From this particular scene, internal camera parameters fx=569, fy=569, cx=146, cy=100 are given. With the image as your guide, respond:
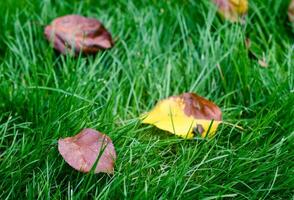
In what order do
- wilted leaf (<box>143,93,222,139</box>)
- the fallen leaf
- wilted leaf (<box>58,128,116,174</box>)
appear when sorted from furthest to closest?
the fallen leaf, wilted leaf (<box>143,93,222,139</box>), wilted leaf (<box>58,128,116,174</box>)

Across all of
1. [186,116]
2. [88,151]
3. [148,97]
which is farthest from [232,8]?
[88,151]

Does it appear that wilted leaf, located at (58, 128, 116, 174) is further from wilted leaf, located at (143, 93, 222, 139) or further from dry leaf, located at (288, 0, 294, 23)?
dry leaf, located at (288, 0, 294, 23)

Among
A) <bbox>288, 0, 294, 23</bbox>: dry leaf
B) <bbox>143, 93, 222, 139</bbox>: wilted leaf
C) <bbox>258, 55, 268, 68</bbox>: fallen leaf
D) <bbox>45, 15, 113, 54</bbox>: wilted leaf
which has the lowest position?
<bbox>143, 93, 222, 139</bbox>: wilted leaf

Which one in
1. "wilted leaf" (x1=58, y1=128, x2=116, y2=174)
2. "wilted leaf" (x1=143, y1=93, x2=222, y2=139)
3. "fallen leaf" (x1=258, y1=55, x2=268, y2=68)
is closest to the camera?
"wilted leaf" (x1=58, y1=128, x2=116, y2=174)

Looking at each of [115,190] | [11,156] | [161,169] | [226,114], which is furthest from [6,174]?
[226,114]

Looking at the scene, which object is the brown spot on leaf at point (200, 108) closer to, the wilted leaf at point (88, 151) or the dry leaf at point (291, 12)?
the wilted leaf at point (88, 151)

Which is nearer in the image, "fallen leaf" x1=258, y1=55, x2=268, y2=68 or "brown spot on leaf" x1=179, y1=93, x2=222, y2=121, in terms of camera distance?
"brown spot on leaf" x1=179, y1=93, x2=222, y2=121

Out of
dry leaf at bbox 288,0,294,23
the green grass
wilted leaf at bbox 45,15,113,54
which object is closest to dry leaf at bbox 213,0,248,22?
the green grass

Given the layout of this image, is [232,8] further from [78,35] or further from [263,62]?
[78,35]
